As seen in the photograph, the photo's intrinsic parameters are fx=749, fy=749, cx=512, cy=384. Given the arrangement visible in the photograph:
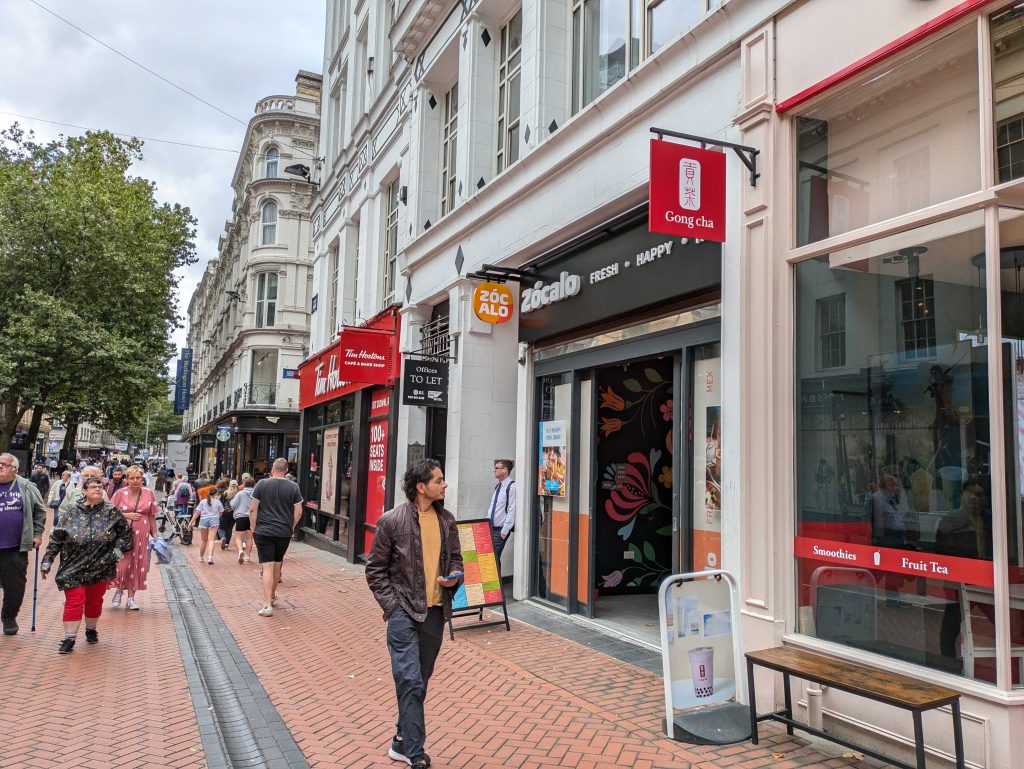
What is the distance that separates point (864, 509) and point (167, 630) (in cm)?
722

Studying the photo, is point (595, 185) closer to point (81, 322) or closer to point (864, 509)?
point (864, 509)

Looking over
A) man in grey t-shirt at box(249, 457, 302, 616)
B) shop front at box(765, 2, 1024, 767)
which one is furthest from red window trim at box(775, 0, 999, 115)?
man in grey t-shirt at box(249, 457, 302, 616)

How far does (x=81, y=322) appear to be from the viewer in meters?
24.2

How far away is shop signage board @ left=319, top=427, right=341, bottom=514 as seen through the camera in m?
16.9

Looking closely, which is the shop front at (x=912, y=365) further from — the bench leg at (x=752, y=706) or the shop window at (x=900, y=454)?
the bench leg at (x=752, y=706)

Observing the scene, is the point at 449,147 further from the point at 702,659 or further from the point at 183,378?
the point at 183,378

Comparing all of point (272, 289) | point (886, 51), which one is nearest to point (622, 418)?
point (886, 51)

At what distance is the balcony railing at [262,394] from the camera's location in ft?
110

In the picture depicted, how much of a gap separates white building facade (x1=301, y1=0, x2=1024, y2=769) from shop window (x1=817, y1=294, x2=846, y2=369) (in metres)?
A: 0.02

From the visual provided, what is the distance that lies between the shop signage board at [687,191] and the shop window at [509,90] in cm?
533

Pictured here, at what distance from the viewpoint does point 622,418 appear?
9125 millimetres

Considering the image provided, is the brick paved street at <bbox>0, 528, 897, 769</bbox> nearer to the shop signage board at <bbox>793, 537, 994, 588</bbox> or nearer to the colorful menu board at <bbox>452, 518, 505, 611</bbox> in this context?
the colorful menu board at <bbox>452, 518, 505, 611</bbox>

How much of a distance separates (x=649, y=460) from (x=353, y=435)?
7.99 metres

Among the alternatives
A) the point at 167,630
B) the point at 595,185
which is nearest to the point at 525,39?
the point at 595,185
